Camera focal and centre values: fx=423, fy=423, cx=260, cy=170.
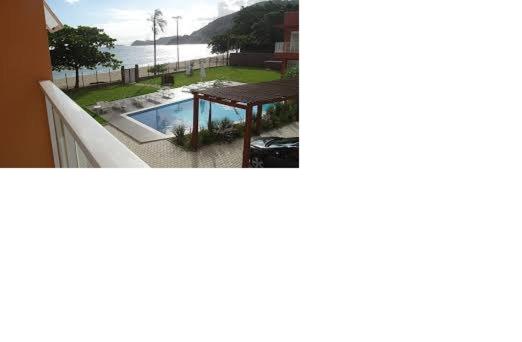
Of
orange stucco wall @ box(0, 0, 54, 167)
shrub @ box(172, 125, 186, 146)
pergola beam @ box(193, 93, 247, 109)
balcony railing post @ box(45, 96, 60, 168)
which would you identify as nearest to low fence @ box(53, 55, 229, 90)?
shrub @ box(172, 125, 186, 146)

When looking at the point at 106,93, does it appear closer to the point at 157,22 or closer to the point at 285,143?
the point at 157,22

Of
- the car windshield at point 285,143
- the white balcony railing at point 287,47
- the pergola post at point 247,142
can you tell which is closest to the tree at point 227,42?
the white balcony railing at point 287,47

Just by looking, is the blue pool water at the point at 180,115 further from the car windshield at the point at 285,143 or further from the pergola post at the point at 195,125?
the car windshield at the point at 285,143

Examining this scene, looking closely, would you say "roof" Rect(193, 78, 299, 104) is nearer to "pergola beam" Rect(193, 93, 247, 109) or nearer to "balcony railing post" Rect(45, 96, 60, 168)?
"pergola beam" Rect(193, 93, 247, 109)

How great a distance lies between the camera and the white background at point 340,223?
0.86 meters

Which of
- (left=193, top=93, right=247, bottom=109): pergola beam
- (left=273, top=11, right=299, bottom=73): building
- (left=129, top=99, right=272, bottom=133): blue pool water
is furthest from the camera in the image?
(left=273, top=11, right=299, bottom=73): building

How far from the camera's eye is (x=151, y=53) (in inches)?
389

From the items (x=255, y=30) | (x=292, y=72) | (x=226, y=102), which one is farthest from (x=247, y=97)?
(x=255, y=30)

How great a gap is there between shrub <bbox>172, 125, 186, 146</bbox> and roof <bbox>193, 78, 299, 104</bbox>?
85cm

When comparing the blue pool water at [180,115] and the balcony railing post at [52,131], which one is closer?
the balcony railing post at [52,131]

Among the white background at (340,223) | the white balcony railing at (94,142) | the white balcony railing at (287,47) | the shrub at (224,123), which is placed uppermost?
the white balcony railing at (287,47)

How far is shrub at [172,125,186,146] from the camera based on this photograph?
7754 mm

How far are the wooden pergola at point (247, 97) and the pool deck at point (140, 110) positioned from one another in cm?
100

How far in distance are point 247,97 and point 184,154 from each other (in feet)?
5.13
